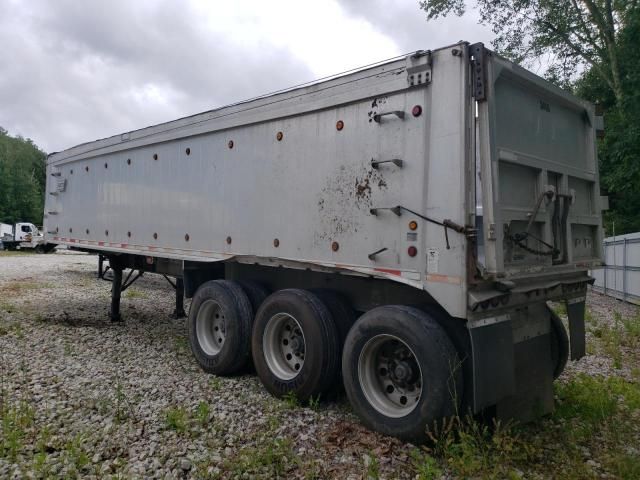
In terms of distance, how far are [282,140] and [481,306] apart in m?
2.89

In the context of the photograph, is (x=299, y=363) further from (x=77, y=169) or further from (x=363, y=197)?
(x=77, y=169)

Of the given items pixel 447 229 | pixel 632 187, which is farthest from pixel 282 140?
pixel 632 187

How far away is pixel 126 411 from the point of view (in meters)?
4.51

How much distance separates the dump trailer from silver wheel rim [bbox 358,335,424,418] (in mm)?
13

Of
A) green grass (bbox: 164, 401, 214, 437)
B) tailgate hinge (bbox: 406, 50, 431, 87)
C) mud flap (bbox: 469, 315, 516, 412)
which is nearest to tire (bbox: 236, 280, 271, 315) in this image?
green grass (bbox: 164, 401, 214, 437)

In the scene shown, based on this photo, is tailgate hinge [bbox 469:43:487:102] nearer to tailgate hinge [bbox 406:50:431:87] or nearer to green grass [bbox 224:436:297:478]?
tailgate hinge [bbox 406:50:431:87]

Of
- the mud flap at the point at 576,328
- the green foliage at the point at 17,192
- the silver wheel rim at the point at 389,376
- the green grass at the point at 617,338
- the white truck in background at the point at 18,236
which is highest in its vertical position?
the green foliage at the point at 17,192

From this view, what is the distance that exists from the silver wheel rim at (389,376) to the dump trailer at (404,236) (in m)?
0.01

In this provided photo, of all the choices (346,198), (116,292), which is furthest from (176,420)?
(116,292)

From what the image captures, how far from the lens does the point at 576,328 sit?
15.9 ft

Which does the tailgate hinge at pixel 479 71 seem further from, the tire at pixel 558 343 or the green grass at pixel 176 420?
the green grass at pixel 176 420

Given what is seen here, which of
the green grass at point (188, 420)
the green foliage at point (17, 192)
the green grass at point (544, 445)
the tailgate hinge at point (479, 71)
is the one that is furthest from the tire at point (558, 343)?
the green foliage at point (17, 192)

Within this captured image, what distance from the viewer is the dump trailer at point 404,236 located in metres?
3.74

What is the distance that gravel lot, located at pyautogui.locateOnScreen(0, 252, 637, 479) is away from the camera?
11.6ft
